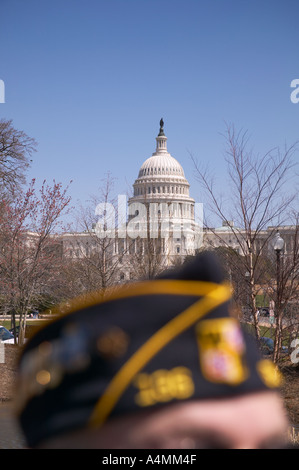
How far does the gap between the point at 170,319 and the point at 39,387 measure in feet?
0.75

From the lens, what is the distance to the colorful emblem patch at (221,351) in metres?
0.84

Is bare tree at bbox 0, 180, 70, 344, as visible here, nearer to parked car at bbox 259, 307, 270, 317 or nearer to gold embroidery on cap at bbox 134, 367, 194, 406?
parked car at bbox 259, 307, 270, 317

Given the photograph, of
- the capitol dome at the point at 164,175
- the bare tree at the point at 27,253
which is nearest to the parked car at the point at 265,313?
the bare tree at the point at 27,253

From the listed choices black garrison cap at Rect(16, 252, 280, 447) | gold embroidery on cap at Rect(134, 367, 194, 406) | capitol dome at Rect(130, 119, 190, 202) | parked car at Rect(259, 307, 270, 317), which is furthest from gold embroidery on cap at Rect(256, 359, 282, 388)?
capitol dome at Rect(130, 119, 190, 202)

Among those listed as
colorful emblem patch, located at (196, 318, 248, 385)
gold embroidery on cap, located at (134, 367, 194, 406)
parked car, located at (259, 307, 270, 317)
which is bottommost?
gold embroidery on cap, located at (134, 367, 194, 406)

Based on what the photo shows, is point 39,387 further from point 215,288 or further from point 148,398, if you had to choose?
point 215,288

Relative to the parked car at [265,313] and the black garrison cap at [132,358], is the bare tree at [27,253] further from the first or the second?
the black garrison cap at [132,358]

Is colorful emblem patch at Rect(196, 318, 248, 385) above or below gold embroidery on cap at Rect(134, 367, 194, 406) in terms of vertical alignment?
above

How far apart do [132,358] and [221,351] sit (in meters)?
0.14

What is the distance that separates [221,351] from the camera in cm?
86

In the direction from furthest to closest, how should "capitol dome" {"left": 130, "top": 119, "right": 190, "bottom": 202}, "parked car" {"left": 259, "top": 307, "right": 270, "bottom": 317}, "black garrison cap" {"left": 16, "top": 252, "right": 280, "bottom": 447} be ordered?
"capitol dome" {"left": 130, "top": 119, "right": 190, "bottom": 202}
"parked car" {"left": 259, "top": 307, "right": 270, "bottom": 317}
"black garrison cap" {"left": 16, "top": 252, "right": 280, "bottom": 447}

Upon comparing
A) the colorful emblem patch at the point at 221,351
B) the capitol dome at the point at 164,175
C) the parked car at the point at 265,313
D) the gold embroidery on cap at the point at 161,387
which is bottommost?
the gold embroidery on cap at the point at 161,387

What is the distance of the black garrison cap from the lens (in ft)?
2.66

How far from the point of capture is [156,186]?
106188 mm
